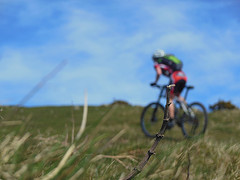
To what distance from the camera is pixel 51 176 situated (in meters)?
1.25

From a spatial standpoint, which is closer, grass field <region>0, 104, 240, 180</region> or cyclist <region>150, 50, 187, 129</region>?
grass field <region>0, 104, 240, 180</region>

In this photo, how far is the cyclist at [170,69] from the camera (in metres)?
10.1

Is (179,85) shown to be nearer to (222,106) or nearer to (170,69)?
(170,69)

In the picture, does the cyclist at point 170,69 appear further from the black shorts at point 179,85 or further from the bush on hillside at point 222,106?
the bush on hillside at point 222,106

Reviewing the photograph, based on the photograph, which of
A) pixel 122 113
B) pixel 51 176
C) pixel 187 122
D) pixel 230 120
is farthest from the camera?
pixel 122 113

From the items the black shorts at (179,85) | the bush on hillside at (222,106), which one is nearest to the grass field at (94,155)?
the black shorts at (179,85)

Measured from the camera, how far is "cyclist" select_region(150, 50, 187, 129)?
1015cm

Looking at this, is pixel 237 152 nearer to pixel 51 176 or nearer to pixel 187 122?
pixel 51 176

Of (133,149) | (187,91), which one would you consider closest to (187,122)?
(187,91)

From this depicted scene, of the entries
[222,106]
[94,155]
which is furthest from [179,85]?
[222,106]

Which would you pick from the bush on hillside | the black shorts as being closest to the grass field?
the black shorts

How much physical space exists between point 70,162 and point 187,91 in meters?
9.53

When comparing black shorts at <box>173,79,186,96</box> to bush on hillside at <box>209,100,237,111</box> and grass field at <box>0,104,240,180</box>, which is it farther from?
bush on hillside at <box>209,100,237,111</box>

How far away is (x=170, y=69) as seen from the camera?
10.7m
